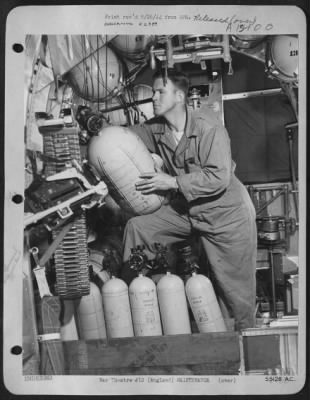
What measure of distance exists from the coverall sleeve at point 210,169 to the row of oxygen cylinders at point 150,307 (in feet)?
0.67

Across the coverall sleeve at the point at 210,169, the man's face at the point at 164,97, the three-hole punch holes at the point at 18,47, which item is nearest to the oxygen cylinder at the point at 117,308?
the coverall sleeve at the point at 210,169

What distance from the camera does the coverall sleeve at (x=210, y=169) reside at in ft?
5.58

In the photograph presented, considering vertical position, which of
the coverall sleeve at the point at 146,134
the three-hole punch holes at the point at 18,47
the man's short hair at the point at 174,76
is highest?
the three-hole punch holes at the point at 18,47

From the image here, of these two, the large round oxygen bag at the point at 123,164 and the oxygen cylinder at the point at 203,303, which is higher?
the large round oxygen bag at the point at 123,164

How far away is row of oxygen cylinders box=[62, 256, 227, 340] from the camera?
170cm

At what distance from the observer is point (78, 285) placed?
5.59 feet

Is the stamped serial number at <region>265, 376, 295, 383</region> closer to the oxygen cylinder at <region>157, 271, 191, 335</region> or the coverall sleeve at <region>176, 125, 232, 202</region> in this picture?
the oxygen cylinder at <region>157, 271, 191, 335</region>

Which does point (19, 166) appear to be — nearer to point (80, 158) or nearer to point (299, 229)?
point (80, 158)

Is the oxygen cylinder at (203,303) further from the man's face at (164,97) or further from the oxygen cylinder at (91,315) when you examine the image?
the man's face at (164,97)

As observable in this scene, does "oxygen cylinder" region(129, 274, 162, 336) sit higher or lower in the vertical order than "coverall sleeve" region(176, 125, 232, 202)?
lower

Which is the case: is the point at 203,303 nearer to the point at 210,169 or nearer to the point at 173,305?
the point at 173,305

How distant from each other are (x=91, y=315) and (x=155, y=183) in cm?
36

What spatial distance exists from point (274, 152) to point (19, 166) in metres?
0.62

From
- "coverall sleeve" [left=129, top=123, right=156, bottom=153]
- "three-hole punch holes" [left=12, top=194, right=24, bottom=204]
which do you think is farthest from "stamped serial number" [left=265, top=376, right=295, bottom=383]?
"three-hole punch holes" [left=12, top=194, right=24, bottom=204]
